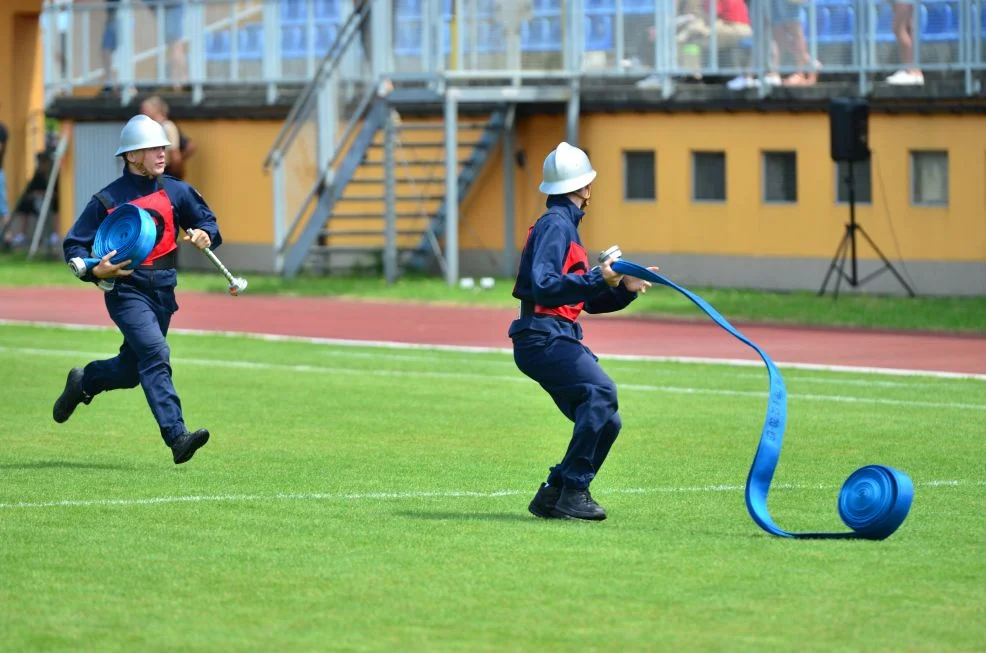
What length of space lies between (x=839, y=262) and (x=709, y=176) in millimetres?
2625

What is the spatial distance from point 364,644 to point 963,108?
64.3 feet

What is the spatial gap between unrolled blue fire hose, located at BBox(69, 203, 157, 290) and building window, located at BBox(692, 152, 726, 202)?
56.1 ft

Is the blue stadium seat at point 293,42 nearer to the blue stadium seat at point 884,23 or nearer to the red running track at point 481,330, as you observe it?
the red running track at point 481,330

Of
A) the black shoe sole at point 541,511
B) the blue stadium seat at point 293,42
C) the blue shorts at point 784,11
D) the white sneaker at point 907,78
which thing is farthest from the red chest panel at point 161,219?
the blue stadium seat at point 293,42

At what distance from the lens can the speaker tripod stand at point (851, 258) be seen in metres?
25.6

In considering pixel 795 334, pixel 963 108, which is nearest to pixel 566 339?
pixel 795 334

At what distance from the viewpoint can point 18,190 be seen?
4256 cm

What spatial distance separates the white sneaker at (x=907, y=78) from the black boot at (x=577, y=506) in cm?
1694

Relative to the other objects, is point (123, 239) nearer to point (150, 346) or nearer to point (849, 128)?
point (150, 346)

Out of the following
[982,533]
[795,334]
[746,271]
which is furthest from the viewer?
[746,271]

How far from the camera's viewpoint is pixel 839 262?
27047 mm

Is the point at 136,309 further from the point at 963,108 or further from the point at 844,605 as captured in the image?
the point at 963,108

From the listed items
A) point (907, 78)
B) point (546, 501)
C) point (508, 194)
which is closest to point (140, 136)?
point (546, 501)

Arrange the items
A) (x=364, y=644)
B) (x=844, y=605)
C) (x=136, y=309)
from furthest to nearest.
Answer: (x=136, y=309), (x=844, y=605), (x=364, y=644)
